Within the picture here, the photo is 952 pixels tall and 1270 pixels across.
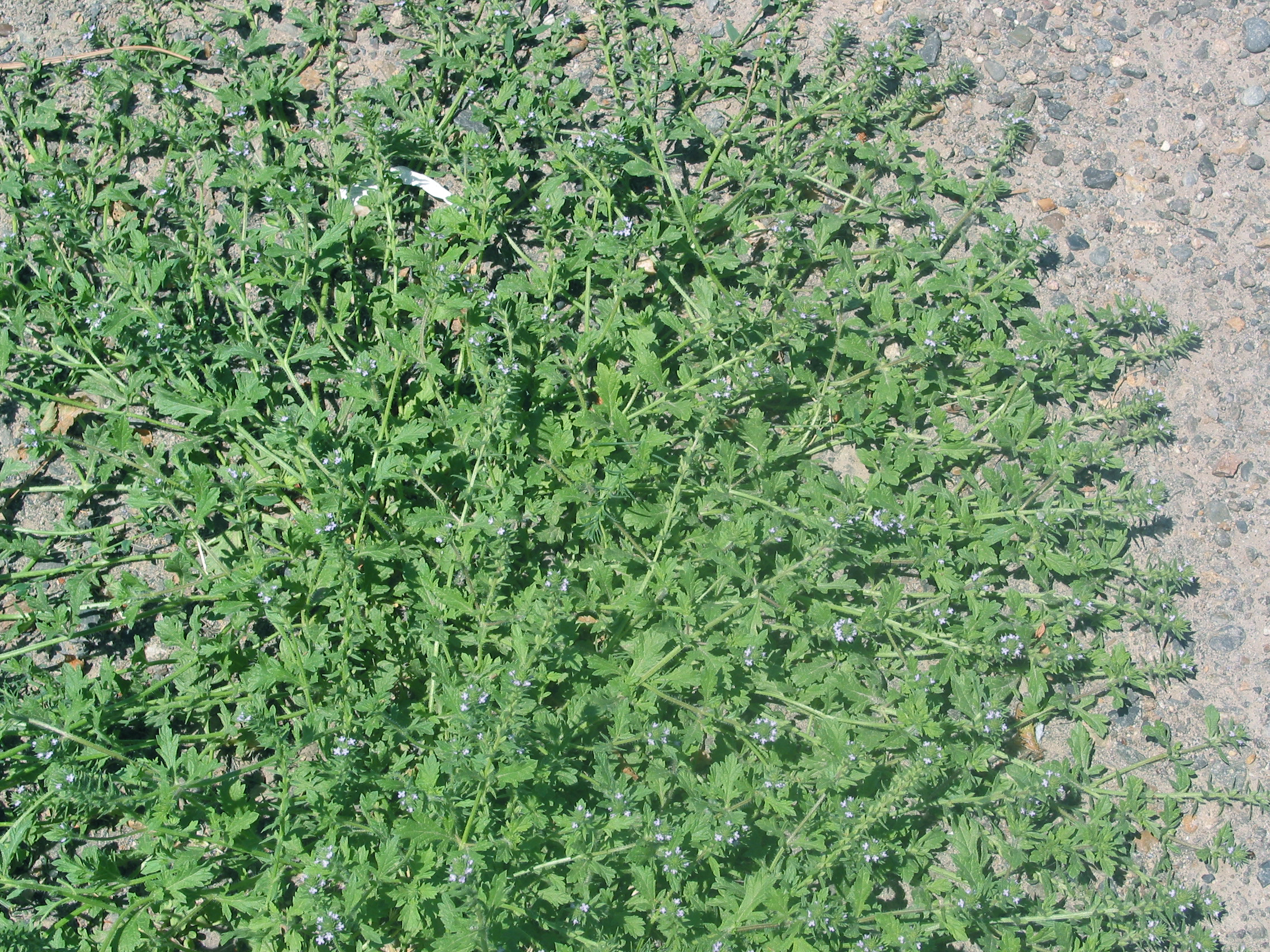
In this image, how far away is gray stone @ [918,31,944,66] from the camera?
15.8ft

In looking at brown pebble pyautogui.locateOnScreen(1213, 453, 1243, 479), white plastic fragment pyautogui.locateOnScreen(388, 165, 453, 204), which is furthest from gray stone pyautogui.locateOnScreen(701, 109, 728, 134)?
brown pebble pyautogui.locateOnScreen(1213, 453, 1243, 479)

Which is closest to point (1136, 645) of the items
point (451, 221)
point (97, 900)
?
point (451, 221)

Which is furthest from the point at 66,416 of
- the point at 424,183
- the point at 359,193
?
the point at 424,183

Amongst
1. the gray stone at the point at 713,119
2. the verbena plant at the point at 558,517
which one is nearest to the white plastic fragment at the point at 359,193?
the verbena plant at the point at 558,517

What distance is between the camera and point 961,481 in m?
4.41

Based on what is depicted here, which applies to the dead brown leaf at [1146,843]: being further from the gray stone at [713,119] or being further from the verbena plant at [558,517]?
the gray stone at [713,119]

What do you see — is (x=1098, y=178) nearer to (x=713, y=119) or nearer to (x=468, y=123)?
(x=713, y=119)

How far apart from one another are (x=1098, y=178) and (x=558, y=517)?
3276 millimetres

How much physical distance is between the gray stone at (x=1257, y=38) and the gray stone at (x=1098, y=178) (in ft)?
3.27

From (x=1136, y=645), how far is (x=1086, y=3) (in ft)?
10.9

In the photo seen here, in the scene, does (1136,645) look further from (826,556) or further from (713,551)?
(713,551)

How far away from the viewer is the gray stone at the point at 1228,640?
4.45 meters

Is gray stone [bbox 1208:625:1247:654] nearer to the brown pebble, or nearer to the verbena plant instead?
the verbena plant

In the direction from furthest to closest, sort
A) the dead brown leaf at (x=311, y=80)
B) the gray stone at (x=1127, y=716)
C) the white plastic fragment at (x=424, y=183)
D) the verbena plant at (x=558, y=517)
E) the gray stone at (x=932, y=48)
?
the gray stone at (x=932, y=48) → the dead brown leaf at (x=311, y=80) → the white plastic fragment at (x=424, y=183) → the gray stone at (x=1127, y=716) → the verbena plant at (x=558, y=517)
